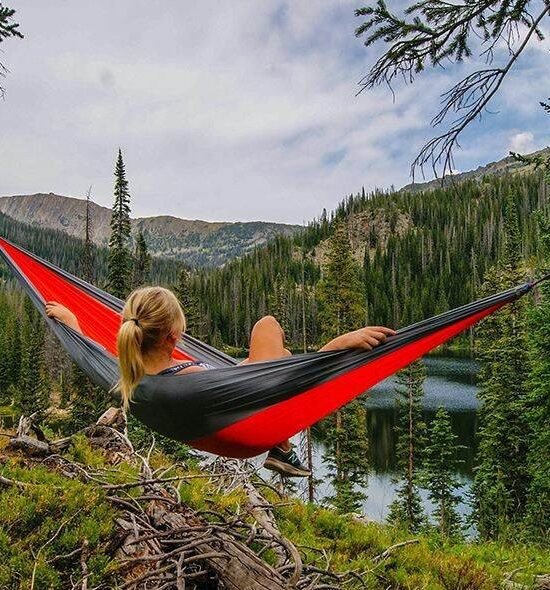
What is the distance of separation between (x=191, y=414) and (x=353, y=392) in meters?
0.72

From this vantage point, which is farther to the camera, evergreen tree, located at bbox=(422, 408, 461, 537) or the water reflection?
the water reflection

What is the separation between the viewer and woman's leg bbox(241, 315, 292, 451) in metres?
2.26

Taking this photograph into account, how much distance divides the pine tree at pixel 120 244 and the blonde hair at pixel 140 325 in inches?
505

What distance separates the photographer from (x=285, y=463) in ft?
7.27

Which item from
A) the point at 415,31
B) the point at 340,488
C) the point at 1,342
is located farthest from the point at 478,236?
the point at 415,31

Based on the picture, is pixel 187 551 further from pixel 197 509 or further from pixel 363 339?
pixel 363 339

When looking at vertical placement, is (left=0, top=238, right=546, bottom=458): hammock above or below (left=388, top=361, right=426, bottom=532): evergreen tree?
above

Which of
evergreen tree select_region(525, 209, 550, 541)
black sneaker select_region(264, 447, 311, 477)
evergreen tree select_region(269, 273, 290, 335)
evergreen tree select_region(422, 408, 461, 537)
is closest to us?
black sneaker select_region(264, 447, 311, 477)

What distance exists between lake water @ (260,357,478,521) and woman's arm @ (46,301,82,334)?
9321 millimetres

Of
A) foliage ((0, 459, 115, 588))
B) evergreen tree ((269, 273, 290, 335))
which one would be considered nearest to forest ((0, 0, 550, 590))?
foliage ((0, 459, 115, 588))

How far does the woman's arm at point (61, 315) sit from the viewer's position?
9.77 ft

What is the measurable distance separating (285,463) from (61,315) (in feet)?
5.52

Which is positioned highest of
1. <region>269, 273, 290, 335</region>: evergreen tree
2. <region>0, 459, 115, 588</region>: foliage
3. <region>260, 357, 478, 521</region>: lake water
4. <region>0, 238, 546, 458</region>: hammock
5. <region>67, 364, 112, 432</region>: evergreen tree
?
<region>0, 238, 546, 458</region>: hammock

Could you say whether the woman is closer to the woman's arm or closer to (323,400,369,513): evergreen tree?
the woman's arm
